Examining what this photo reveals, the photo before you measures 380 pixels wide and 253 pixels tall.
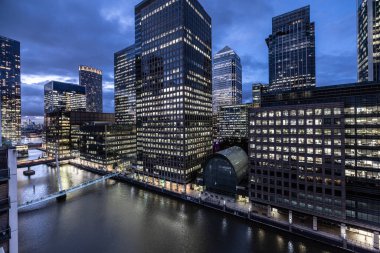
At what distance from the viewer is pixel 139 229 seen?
63.8 meters

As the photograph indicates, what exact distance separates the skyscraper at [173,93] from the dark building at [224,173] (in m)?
14.1

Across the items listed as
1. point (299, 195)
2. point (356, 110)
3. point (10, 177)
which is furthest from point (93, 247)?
point (356, 110)

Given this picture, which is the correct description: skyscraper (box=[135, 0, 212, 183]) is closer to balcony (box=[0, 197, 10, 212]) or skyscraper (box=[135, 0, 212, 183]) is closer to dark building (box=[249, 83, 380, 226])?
dark building (box=[249, 83, 380, 226])

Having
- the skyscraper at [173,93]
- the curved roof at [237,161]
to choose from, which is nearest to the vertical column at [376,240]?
the curved roof at [237,161]

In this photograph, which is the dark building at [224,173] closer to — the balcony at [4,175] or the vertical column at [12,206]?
the vertical column at [12,206]

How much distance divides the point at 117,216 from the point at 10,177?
6260cm

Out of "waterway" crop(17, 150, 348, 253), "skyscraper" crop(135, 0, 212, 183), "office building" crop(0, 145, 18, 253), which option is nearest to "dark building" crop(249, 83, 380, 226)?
"waterway" crop(17, 150, 348, 253)

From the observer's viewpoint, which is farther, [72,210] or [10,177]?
[72,210]

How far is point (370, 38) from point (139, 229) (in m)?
155

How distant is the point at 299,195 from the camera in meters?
62.3

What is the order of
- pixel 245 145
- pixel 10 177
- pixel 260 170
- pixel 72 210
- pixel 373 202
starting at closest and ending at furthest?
pixel 10 177 → pixel 373 202 → pixel 260 170 → pixel 72 210 → pixel 245 145

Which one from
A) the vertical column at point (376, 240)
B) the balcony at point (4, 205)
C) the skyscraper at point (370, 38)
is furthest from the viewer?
the skyscraper at point (370, 38)

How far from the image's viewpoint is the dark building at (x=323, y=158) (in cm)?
5669

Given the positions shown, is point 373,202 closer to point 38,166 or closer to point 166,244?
point 166,244
